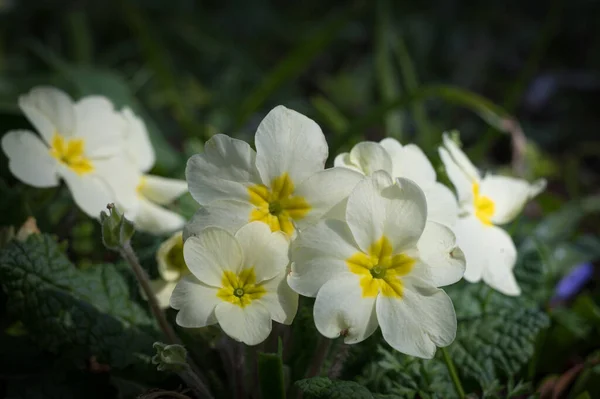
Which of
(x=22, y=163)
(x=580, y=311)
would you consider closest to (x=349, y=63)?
(x=580, y=311)

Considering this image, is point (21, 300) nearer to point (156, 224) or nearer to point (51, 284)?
point (51, 284)

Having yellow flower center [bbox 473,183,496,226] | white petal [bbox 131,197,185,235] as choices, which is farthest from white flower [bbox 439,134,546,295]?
white petal [bbox 131,197,185,235]

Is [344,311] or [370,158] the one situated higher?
[370,158]

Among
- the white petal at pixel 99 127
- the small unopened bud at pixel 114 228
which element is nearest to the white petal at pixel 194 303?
the small unopened bud at pixel 114 228

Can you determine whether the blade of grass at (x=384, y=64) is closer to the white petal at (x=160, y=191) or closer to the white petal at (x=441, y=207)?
the white petal at (x=160, y=191)

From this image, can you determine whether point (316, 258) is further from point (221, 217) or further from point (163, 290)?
point (163, 290)

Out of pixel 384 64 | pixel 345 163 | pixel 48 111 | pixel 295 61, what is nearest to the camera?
pixel 345 163

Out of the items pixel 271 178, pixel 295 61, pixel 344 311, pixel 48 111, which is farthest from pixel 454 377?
pixel 295 61
